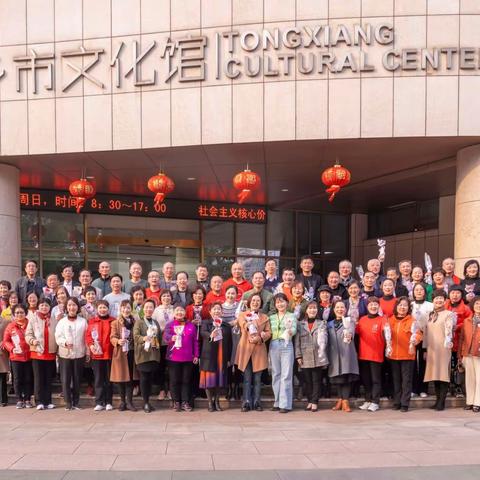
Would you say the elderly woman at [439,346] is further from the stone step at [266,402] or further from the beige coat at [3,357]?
the beige coat at [3,357]

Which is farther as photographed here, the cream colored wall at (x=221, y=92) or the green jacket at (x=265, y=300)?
the cream colored wall at (x=221, y=92)

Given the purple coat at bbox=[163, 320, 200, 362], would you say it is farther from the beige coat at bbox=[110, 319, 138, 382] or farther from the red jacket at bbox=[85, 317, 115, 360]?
the red jacket at bbox=[85, 317, 115, 360]

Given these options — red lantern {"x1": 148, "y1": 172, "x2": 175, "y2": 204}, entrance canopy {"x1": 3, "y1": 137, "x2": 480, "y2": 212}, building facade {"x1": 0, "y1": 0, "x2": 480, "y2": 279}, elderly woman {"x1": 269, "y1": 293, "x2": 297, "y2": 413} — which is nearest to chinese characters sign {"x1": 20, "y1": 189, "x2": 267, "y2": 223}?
entrance canopy {"x1": 3, "y1": 137, "x2": 480, "y2": 212}

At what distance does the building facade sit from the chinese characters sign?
2.66 m

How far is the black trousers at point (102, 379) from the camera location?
289 inches

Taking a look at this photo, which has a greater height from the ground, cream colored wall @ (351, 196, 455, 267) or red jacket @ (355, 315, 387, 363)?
cream colored wall @ (351, 196, 455, 267)

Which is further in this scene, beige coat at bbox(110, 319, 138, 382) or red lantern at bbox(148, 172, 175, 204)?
red lantern at bbox(148, 172, 175, 204)

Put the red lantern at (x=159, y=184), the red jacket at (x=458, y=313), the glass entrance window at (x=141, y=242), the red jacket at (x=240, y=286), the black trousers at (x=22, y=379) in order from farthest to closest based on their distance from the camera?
1. the glass entrance window at (x=141, y=242)
2. the red lantern at (x=159, y=184)
3. the red jacket at (x=240, y=286)
4. the red jacket at (x=458, y=313)
5. the black trousers at (x=22, y=379)

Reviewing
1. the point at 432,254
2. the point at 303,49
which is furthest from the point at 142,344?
the point at 432,254

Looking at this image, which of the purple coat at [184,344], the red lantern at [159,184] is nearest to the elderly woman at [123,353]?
the purple coat at [184,344]

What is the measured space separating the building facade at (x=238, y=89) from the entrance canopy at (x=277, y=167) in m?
0.08

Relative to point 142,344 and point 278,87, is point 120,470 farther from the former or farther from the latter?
point 278,87

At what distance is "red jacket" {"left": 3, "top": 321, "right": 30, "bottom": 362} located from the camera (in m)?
7.44

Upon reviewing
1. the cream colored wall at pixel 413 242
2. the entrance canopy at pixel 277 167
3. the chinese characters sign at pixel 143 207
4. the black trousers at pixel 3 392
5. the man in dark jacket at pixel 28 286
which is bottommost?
the black trousers at pixel 3 392
